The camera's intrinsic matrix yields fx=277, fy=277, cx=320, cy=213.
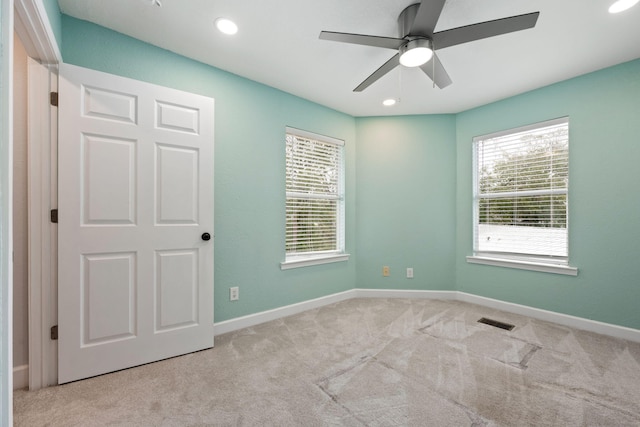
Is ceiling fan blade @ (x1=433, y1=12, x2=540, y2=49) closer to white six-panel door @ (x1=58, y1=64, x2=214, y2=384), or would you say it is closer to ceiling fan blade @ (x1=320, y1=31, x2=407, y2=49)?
ceiling fan blade @ (x1=320, y1=31, x2=407, y2=49)

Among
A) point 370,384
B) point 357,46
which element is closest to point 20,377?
point 370,384

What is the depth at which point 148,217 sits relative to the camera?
2051mm

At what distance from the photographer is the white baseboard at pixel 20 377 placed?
68.1 inches

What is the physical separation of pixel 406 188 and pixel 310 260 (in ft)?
5.33

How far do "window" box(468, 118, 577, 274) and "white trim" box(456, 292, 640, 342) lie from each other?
1.49ft

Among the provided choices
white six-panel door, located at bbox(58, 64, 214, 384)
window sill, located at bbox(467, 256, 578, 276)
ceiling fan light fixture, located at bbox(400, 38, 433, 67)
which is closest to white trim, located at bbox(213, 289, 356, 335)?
white six-panel door, located at bbox(58, 64, 214, 384)

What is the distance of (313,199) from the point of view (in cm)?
341

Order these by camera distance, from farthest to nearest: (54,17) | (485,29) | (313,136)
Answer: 1. (313,136)
2. (54,17)
3. (485,29)

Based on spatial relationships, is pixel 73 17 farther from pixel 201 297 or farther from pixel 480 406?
pixel 480 406

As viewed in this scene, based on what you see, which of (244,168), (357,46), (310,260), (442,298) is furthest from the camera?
(442,298)

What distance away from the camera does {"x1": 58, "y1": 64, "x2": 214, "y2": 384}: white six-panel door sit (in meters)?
1.82

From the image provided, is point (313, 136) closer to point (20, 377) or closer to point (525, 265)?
point (525, 265)

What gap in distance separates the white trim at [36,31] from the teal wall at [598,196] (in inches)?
160
